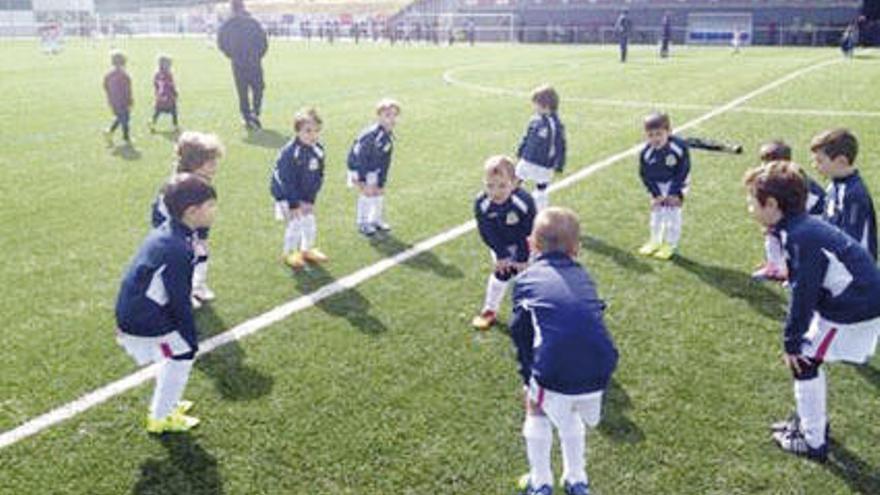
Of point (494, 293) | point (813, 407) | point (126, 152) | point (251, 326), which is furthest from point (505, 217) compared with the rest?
point (126, 152)

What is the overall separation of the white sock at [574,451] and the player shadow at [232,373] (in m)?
2.40

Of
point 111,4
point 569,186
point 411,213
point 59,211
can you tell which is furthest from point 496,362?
point 111,4

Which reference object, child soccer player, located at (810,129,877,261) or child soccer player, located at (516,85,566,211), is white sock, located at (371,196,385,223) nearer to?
child soccer player, located at (516,85,566,211)

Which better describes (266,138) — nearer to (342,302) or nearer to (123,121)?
(123,121)

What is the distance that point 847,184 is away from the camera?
20.5 feet

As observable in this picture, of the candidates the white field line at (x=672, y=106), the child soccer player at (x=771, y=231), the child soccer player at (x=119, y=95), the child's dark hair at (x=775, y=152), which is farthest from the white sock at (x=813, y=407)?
the white field line at (x=672, y=106)

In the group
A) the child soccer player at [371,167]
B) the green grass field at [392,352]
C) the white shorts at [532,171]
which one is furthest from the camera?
the white shorts at [532,171]

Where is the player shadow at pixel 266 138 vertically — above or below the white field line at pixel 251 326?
above

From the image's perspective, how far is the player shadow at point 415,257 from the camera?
877cm

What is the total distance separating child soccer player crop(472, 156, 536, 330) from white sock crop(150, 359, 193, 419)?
2688 mm

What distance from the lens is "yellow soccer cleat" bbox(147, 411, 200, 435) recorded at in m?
5.46

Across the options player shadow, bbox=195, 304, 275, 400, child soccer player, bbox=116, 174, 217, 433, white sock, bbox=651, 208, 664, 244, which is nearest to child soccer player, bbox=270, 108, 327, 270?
player shadow, bbox=195, 304, 275, 400

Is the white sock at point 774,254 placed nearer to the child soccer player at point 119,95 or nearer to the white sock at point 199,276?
the white sock at point 199,276

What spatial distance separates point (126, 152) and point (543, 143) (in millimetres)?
8801
